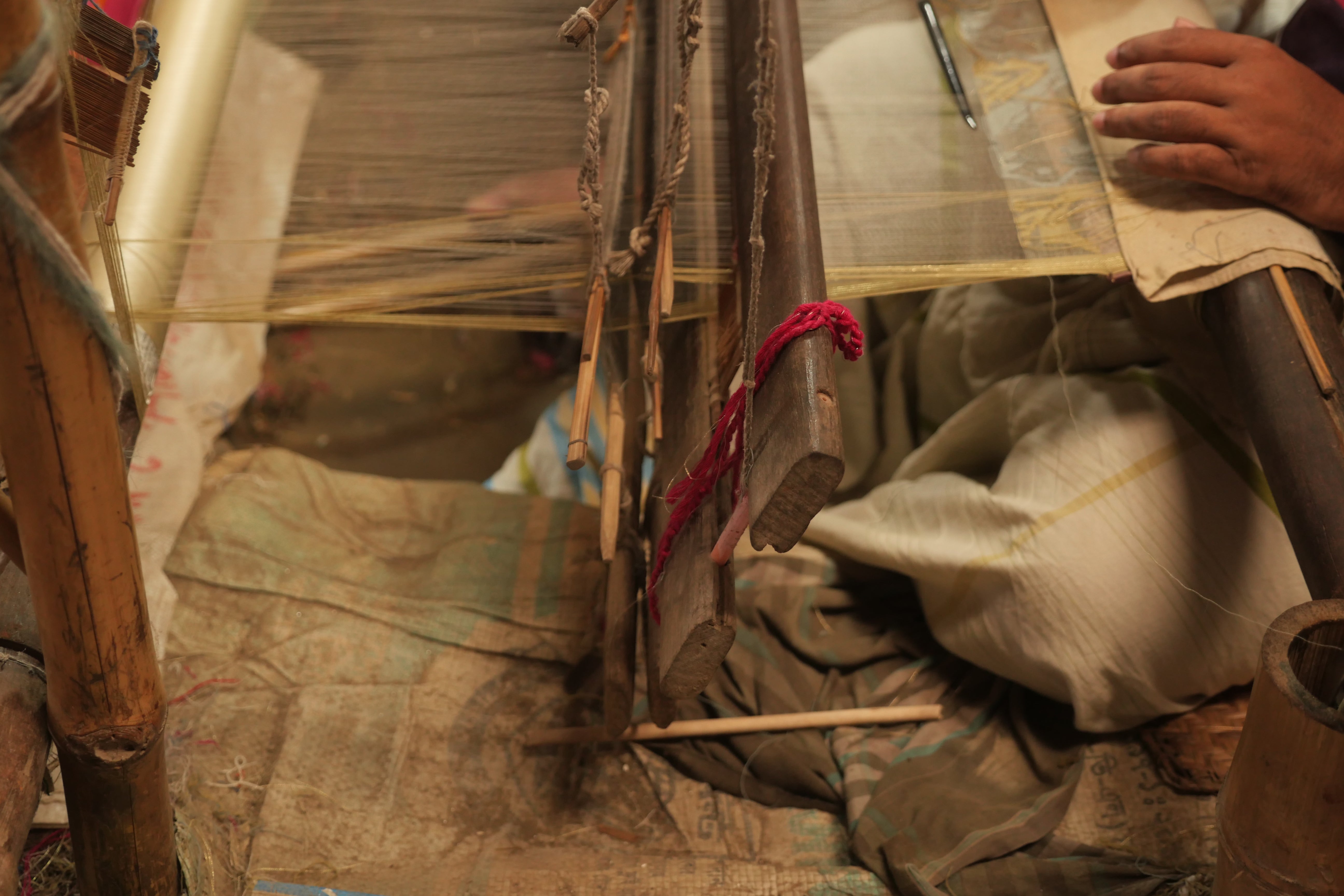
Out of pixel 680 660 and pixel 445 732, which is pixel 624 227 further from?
pixel 445 732

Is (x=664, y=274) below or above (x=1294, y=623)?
above

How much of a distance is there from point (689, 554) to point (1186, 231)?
84 centimetres

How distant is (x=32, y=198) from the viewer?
656mm

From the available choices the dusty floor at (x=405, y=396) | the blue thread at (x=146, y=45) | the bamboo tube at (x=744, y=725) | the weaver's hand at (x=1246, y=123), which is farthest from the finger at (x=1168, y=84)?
the dusty floor at (x=405, y=396)

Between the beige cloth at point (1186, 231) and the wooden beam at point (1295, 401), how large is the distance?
3 centimetres

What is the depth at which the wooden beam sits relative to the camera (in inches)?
39.8

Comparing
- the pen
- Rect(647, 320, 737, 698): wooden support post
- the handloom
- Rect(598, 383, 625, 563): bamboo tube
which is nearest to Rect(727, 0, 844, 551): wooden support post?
the handloom

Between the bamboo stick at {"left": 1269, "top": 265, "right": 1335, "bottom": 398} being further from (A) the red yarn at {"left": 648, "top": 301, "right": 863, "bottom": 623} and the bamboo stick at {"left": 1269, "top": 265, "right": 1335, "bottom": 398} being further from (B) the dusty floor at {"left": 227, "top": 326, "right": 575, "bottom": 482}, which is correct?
(B) the dusty floor at {"left": 227, "top": 326, "right": 575, "bottom": 482}

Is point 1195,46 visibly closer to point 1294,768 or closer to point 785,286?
point 785,286

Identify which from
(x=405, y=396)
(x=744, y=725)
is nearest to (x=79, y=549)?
(x=744, y=725)

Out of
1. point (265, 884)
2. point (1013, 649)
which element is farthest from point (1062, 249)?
point (265, 884)

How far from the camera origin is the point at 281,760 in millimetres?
1456

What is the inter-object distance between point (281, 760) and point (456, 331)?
1.65 metres

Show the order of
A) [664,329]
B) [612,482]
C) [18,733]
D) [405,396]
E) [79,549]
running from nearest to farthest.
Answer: [79,549] → [18,733] → [612,482] → [664,329] → [405,396]
